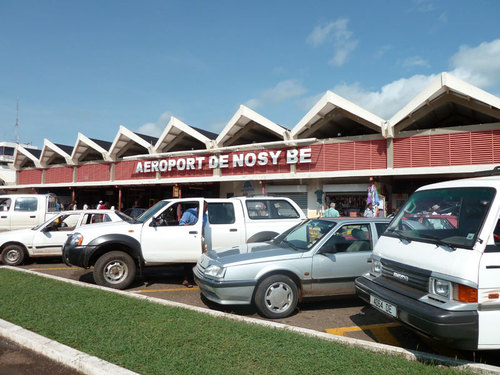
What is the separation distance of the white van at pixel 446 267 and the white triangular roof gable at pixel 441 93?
351 inches

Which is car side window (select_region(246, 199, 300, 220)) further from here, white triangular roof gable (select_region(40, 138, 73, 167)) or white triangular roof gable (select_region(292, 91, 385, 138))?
white triangular roof gable (select_region(40, 138, 73, 167))

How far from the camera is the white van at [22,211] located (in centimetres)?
1245

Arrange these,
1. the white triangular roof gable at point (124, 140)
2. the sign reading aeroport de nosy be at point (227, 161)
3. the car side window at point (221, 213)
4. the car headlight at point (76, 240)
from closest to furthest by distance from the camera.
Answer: the car headlight at point (76, 240), the car side window at point (221, 213), the sign reading aeroport de nosy be at point (227, 161), the white triangular roof gable at point (124, 140)

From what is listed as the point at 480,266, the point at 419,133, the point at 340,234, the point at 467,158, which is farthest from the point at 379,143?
the point at 480,266

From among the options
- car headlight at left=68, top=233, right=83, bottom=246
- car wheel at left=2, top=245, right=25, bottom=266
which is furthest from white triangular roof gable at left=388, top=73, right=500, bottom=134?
car wheel at left=2, top=245, right=25, bottom=266

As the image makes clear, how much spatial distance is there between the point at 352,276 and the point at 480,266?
252cm

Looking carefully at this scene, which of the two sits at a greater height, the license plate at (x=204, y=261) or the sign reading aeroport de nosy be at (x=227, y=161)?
the sign reading aeroport de nosy be at (x=227, y=161)

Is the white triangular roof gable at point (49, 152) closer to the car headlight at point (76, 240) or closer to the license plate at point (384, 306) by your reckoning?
the car headlight at point (76, 240)

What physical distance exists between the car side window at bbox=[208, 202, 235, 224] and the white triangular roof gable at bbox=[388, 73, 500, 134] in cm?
864

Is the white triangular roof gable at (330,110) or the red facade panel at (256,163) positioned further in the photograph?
the red facade panel at (256,163)

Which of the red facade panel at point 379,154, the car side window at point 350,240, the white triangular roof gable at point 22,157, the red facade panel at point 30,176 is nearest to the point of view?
the car side window at point 350,240

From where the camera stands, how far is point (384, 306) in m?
4.00

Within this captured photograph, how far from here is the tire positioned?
22.6 feet

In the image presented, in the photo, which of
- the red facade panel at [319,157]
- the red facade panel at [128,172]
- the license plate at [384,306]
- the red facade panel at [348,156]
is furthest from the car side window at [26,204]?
the license plate at [384,306]
